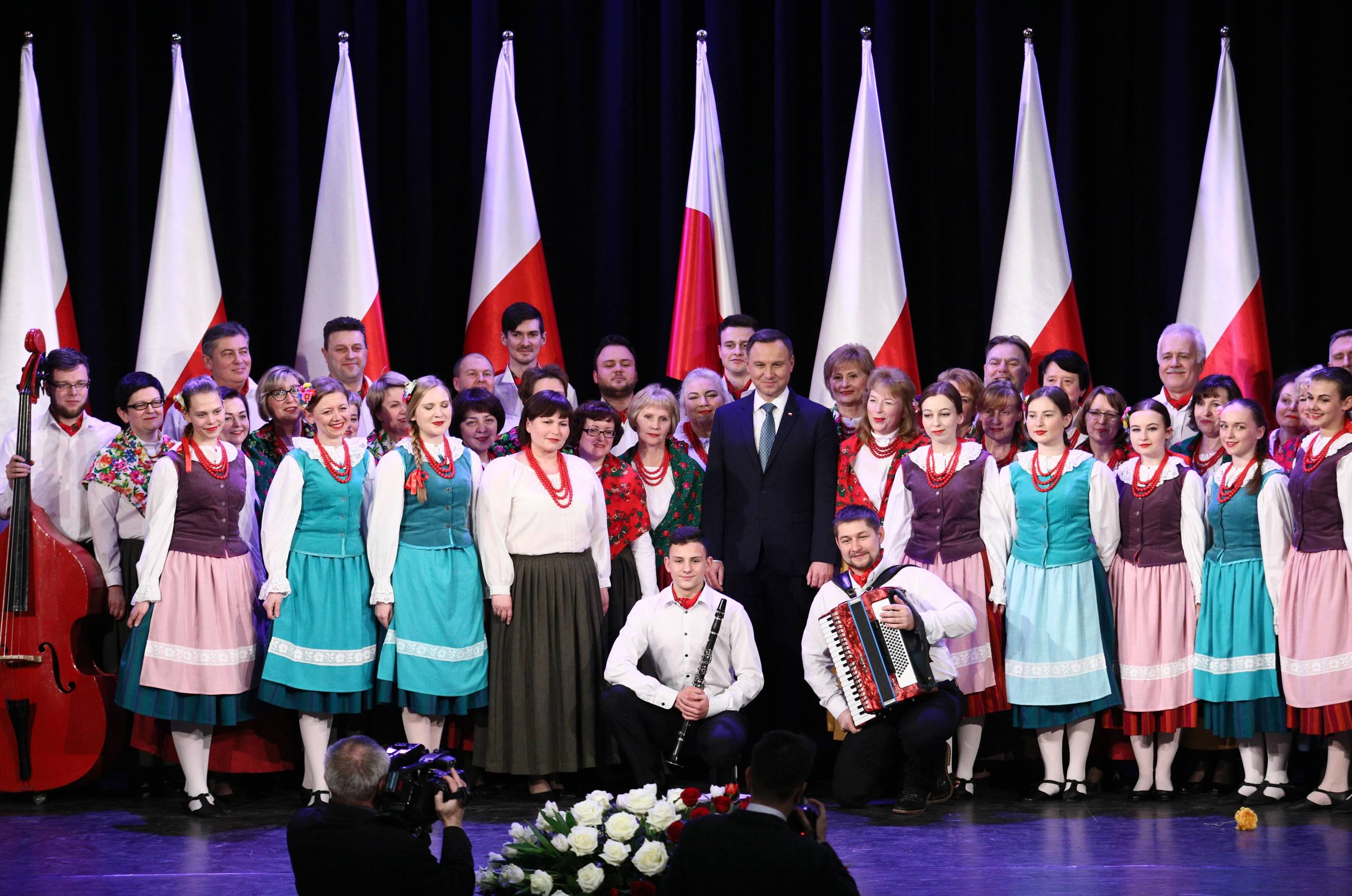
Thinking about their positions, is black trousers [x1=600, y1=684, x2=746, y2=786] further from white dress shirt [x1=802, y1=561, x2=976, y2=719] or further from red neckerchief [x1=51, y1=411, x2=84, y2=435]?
red neckerchief [x1=51, y1=411, x2=84, y2=435]

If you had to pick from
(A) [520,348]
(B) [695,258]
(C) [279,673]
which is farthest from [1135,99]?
(C) [279,673]

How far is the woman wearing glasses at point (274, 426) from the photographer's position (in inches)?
218

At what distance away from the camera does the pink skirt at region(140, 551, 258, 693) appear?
16.6ft

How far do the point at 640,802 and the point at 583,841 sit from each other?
167 mm

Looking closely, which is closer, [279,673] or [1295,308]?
[279,673]

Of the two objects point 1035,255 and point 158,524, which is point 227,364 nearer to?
point 158,524

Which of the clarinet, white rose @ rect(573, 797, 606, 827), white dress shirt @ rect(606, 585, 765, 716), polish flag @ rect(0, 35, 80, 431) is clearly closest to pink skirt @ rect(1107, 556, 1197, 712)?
white dress shirt @ rect(606, 585, 765, 716)

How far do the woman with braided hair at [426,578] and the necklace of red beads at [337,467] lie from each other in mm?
101

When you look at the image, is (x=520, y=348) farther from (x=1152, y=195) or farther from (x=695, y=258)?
(x=1152, y=195)

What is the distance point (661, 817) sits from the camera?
3510mm

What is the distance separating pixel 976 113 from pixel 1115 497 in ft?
7.94

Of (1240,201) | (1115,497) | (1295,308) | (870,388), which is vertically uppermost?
(1240,201)

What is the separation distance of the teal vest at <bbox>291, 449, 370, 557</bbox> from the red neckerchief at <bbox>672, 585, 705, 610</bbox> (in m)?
1.12

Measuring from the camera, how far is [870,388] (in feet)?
18.5
